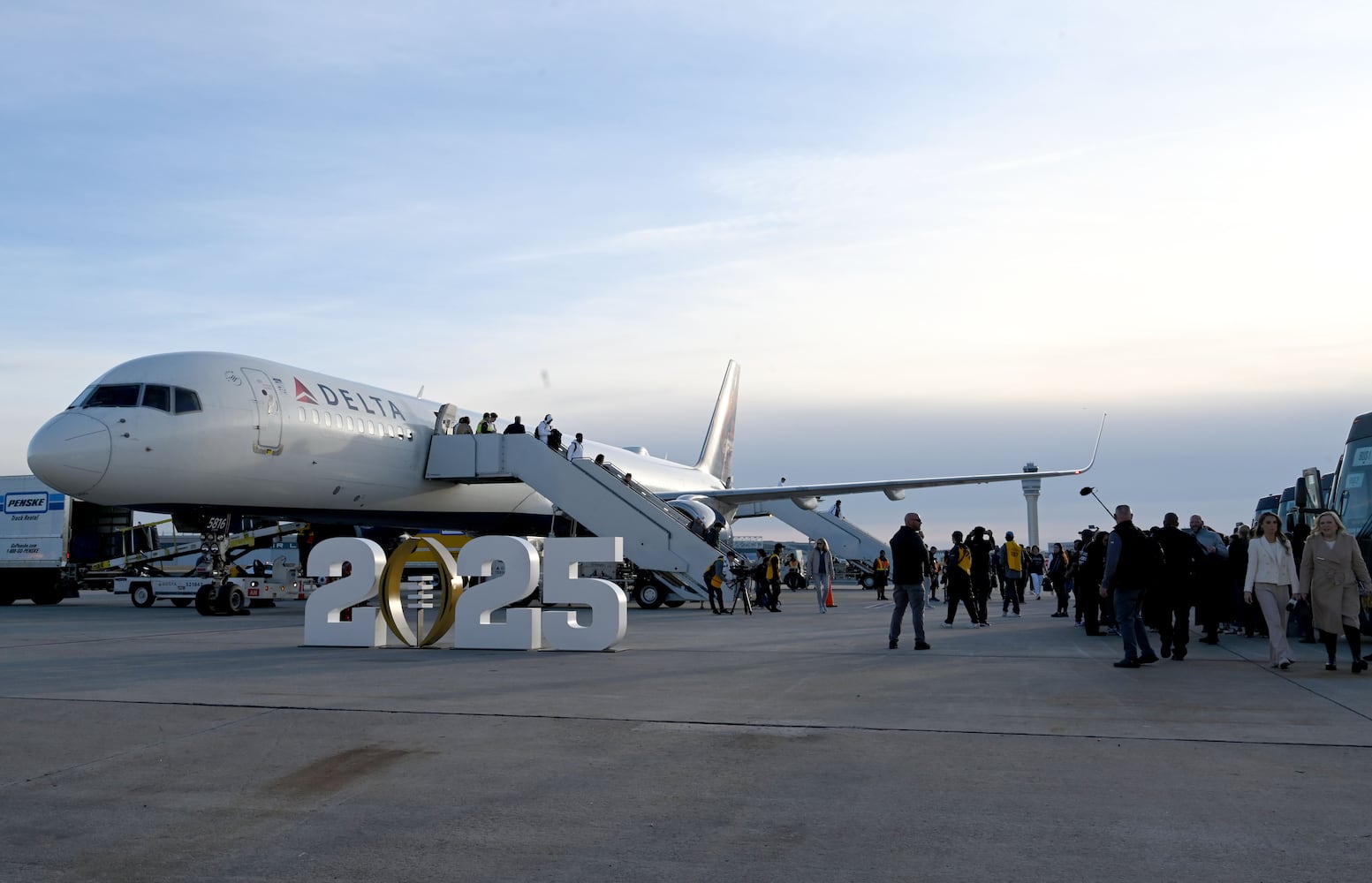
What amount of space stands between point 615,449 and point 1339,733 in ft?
96.5

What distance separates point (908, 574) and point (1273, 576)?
3985 millimetres

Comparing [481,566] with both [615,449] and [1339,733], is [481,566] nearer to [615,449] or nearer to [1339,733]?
[1339,733]

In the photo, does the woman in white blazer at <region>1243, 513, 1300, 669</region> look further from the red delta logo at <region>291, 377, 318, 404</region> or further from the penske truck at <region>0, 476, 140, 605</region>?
the penske truck at <region>0, 476, 140, 605</region>

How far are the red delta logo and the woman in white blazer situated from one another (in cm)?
1594

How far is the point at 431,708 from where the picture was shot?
8.12 metres

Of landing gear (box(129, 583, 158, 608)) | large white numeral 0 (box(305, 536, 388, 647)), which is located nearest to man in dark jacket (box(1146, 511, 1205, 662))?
large white numeral 0 (box(305, 536, 388, 647))

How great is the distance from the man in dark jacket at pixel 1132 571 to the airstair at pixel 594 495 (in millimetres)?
11605

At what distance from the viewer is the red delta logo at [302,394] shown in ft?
67.7

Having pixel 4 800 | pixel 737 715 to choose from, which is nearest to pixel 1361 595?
pixel 737 715

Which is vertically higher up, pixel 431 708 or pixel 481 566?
pixel 481 566

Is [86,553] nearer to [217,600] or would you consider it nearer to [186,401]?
[217,600]

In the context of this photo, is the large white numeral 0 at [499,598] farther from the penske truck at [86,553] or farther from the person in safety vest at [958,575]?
the penske truck at [86,553]

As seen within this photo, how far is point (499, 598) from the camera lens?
12.8 metres

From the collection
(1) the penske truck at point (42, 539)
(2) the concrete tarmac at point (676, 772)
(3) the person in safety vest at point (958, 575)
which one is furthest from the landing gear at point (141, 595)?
(3) the person in safety vest at point (958, 575)
